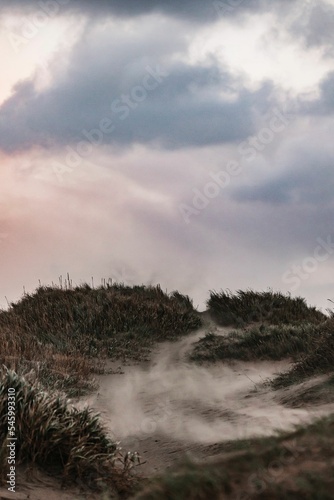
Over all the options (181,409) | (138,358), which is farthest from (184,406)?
(138,358)

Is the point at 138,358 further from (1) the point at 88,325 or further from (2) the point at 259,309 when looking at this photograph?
(2) the point at 259,309

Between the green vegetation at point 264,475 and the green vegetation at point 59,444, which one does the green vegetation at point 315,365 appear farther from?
the green vegetation at point 264,475

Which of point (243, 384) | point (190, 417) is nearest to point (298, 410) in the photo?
point (190, 417)

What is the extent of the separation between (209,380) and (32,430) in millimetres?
6171

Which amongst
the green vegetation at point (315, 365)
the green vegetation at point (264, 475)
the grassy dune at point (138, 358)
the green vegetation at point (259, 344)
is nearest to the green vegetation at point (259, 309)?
the grassy dune at point (138, 358)

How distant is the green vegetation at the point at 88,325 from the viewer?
11.2m

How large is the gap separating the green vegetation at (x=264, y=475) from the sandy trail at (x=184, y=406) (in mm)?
2203

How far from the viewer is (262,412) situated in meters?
8.29

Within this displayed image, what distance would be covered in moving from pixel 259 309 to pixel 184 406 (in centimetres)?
693

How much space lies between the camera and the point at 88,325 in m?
14.5

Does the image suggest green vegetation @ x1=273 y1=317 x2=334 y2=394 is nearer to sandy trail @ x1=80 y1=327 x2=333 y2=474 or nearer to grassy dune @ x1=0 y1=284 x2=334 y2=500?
grassy dune @ x1=0 y1=284 x2=334 y2=500

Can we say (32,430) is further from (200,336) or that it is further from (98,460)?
(200,336)

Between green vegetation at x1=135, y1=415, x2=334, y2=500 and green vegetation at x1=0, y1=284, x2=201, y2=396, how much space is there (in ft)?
20.6

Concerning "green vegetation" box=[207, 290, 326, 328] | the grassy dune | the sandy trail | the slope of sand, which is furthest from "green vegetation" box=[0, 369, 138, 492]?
"green vegetation" box=[207, 290, 326, 328]
